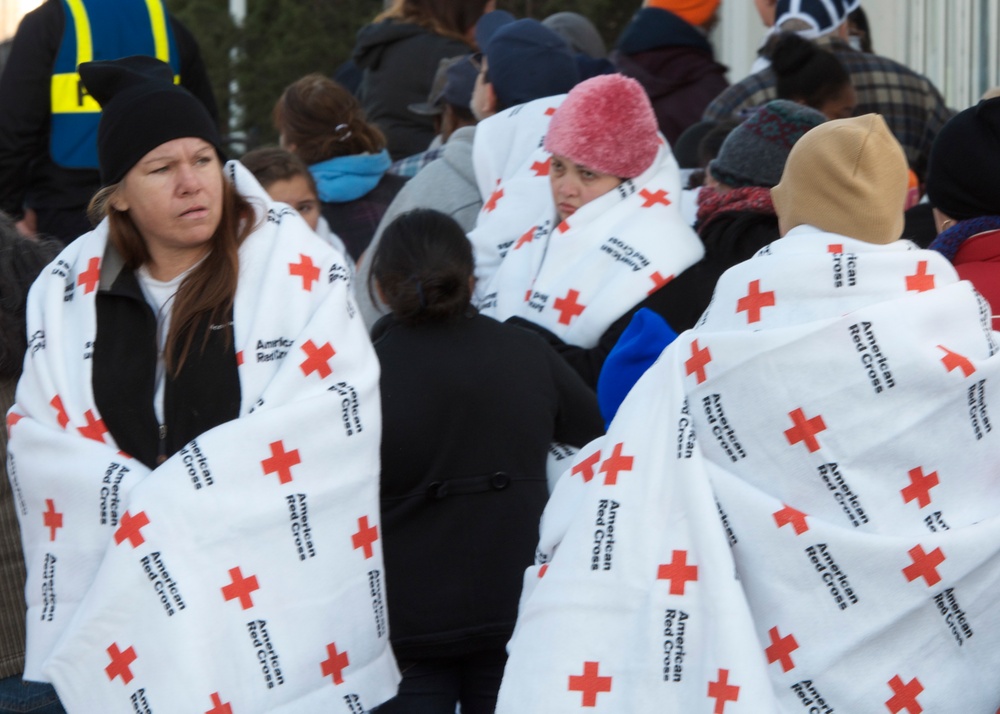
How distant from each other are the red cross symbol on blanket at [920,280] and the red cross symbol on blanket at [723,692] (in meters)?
0.90

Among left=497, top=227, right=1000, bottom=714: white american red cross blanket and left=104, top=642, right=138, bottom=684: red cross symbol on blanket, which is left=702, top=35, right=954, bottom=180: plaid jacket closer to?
left=497, top=227, right=1000, bottom=714: white american red cross blanket

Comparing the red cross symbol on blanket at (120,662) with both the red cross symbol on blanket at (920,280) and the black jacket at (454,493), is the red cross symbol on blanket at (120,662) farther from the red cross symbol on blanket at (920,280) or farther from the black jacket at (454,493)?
the red cross symbol on blanket at (920,280)

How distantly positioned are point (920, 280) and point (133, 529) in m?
1.80

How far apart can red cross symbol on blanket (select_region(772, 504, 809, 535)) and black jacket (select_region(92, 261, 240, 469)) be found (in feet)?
4.19

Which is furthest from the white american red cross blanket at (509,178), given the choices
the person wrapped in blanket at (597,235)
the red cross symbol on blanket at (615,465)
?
the red cross symbol on blanket at (615,465)

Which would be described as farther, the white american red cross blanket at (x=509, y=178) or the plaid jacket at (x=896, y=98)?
the plaid jacket at (x=896, y=98)

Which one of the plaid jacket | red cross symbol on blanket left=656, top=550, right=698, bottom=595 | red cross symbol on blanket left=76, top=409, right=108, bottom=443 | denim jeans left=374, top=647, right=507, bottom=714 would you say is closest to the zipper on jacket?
red cross symbol on blanket left=76, top=409, right=108, bottom=443

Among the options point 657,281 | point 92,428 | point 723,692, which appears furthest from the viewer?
point 657,281

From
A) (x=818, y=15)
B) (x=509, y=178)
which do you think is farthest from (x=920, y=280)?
(x=818, y=15)

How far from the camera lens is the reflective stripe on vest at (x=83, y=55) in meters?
5.63

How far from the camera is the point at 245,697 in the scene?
3.47 meters

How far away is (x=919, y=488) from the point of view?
126 inches

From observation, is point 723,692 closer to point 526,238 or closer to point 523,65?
point 526,238

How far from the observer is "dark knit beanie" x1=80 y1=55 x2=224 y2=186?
373 cm
